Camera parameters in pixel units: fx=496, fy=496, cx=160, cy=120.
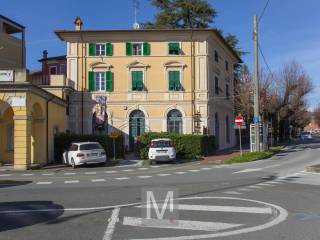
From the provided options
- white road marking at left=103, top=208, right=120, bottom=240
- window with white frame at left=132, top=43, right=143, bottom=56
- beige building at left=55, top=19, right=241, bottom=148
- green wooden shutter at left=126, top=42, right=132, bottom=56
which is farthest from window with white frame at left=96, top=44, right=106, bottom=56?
white road marking at left=103, top=208, right=120, bottom=240

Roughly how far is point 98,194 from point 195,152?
2281cm

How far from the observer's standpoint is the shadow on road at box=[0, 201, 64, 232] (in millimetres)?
9438

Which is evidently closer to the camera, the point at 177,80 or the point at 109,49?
the point at 177,80

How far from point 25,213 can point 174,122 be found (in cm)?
3264

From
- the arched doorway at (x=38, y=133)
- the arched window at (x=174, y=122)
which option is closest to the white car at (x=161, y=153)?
the arched doorway at (x=38, y=133)

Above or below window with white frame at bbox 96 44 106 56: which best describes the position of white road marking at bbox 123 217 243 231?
below

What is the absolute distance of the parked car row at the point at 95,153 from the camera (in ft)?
97.6

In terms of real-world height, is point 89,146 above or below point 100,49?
below

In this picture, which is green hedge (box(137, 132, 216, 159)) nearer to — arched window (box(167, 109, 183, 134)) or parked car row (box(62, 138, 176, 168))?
parked car row (box(62, 138, 176, 168))

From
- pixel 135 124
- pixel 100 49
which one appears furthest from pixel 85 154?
pixel 100 49

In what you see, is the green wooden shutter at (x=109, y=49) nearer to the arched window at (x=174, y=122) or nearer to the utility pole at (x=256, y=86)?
the arched window at (x=174, y=122)

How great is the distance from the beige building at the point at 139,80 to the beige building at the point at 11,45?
7.23m

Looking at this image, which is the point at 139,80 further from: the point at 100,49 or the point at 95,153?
the point at 95,153

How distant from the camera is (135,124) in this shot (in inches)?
1697
